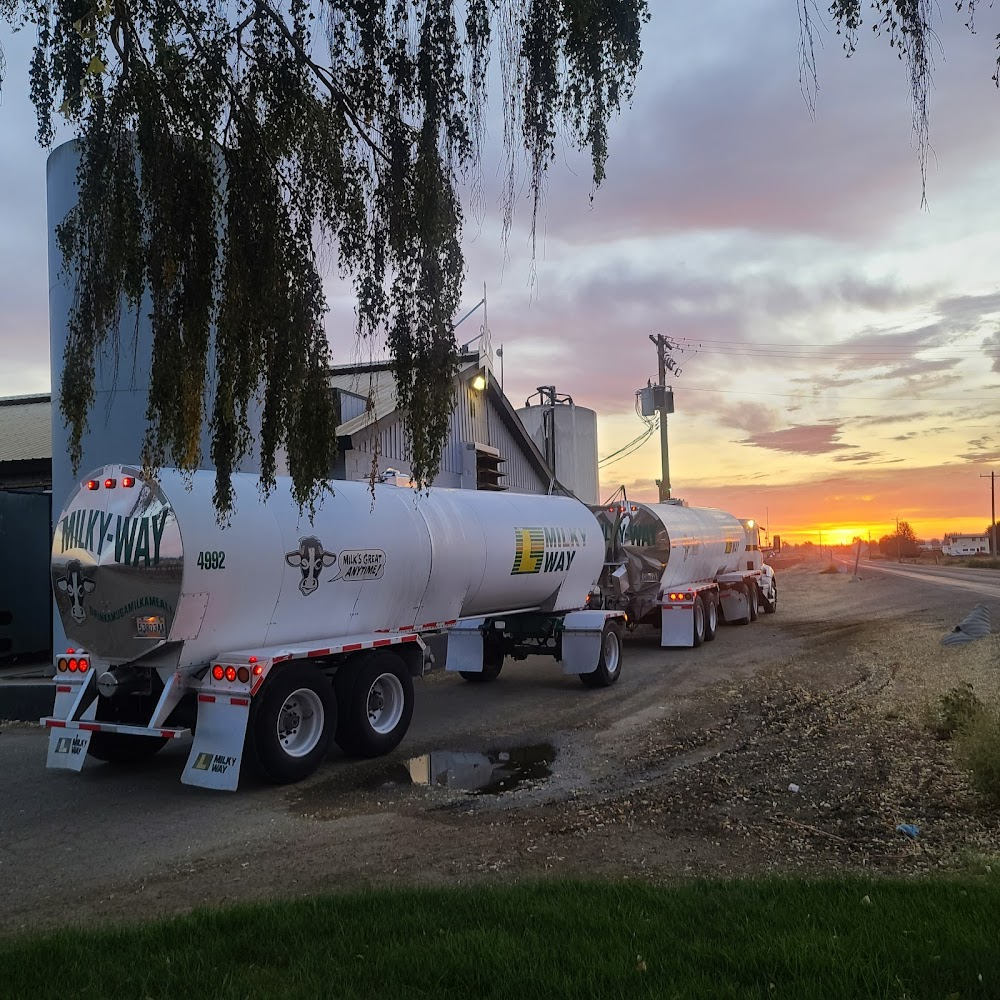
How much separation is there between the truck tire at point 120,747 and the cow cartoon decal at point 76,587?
1368 mm

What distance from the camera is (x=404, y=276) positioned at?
525 cm

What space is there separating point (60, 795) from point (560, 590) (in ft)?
27.0

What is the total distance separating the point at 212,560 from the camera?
8406 mm

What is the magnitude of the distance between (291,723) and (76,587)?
8.17 ft

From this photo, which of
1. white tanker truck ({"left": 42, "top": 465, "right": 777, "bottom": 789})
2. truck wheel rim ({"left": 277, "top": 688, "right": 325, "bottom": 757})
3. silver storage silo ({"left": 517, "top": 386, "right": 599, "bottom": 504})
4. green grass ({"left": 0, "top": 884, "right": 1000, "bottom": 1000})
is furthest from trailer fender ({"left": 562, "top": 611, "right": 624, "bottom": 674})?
silver storage silo ({"left": 517, "top": 386, "right": 599, "bottom": 504})

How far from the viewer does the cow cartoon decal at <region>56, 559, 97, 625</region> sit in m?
8.71

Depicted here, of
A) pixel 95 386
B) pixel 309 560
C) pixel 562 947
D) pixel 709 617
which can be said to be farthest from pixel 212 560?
pixel 709 617

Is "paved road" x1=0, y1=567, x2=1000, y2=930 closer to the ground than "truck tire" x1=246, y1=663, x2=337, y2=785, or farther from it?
closer to the ground

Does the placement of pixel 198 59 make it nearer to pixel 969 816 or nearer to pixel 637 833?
pixel 637 833

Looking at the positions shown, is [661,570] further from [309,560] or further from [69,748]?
[69,748]

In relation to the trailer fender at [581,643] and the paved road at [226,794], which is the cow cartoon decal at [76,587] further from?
the trailer fender at [581,643]

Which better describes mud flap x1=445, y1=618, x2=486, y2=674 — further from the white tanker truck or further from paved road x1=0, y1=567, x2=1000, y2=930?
the white tanker truck

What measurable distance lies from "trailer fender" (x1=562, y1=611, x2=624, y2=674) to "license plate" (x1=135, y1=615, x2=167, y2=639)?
7.26 metres

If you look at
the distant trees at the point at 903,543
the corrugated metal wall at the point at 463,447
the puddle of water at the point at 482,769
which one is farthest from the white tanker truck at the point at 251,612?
the distant trees at the point at 903,543
